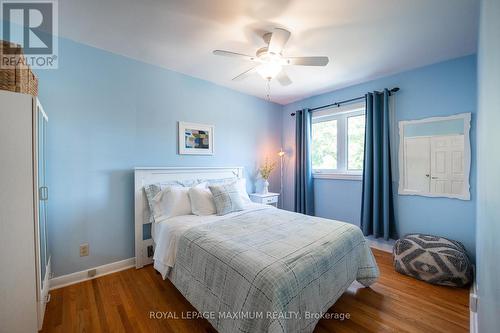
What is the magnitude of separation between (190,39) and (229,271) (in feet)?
7.17

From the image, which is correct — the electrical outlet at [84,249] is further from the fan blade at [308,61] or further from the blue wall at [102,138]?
the fan blade at [308,61]

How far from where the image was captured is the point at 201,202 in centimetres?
248

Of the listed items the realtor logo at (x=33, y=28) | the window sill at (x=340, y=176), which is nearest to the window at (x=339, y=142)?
the window sill at (x=340, y=176)

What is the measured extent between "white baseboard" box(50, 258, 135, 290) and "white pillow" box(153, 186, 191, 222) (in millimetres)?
704

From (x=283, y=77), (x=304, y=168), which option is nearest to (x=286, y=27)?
(x=283, y=77)

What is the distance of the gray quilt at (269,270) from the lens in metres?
1.21

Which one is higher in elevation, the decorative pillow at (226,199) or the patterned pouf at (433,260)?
the decorative pillow at (226,199)

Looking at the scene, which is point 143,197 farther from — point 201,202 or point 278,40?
point 278,40

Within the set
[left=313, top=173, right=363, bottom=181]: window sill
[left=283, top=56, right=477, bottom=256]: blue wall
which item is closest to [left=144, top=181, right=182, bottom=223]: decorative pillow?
[left=313, top=173, right=363, bottom=181]: window sill

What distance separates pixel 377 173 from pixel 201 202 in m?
2.45

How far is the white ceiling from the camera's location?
167cm

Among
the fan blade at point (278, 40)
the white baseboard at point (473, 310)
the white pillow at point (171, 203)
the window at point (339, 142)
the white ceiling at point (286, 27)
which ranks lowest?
the white baseboard at point (473, 310)

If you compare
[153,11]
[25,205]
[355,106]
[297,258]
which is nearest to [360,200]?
[355,106]

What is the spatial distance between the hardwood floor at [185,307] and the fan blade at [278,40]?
2.34 meters
